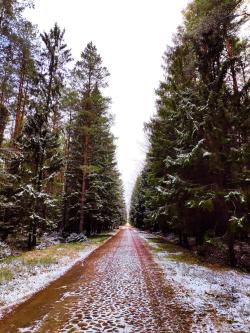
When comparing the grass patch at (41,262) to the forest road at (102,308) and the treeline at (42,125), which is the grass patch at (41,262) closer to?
the forest road at (102,308)

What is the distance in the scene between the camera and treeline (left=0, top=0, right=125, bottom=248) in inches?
522

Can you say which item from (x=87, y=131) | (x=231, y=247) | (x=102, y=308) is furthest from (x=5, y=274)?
(x=87, y=131)

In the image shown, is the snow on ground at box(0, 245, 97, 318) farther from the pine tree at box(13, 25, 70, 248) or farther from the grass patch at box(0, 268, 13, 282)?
the pine tree at box(13, 25, 70, 248)

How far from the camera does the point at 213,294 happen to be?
27.9 ft

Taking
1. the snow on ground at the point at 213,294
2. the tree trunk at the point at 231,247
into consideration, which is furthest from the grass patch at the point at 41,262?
the tree trunk at the point at 231,247

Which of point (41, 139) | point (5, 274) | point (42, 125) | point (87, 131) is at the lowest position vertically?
point (5, 274)

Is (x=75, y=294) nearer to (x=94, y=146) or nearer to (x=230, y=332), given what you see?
(x=230, y=332)

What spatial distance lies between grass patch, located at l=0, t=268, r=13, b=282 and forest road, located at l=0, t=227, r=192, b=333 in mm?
1664

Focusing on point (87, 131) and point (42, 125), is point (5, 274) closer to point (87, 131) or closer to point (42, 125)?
point (42, 125)

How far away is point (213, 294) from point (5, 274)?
7249 millimetres

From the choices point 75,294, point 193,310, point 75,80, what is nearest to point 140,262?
point 75,294

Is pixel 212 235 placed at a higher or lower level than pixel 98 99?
lower

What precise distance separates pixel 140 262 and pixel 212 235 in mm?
3846

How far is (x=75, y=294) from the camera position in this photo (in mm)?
8273
